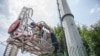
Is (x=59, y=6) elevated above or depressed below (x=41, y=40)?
above

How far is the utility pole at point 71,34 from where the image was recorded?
28.2 feet

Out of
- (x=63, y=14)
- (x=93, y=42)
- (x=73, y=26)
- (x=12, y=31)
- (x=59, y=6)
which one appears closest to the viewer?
(x=73, y=26)

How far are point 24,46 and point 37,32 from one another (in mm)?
1585

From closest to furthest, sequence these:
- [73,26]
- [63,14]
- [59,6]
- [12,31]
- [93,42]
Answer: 1. [73,26]
2. [63,14]
3. [59,6]
4. [12,31]
5. [93,42]

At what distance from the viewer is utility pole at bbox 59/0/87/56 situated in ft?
28.2

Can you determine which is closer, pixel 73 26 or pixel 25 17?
pixel 73 26

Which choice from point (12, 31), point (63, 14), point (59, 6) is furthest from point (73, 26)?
point (12, 31)

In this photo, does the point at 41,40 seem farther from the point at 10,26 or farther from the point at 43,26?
the point at 10,26

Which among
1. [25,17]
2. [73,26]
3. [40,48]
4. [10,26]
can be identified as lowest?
[40,48]

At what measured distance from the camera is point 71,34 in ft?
30.3

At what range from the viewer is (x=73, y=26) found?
31.5ft

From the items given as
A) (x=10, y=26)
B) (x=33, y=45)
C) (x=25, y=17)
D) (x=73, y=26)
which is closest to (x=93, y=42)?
(x=73, y=26)

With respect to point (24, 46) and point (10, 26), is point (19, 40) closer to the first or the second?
point (24, 46)

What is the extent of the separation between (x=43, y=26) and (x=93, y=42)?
4.59m
